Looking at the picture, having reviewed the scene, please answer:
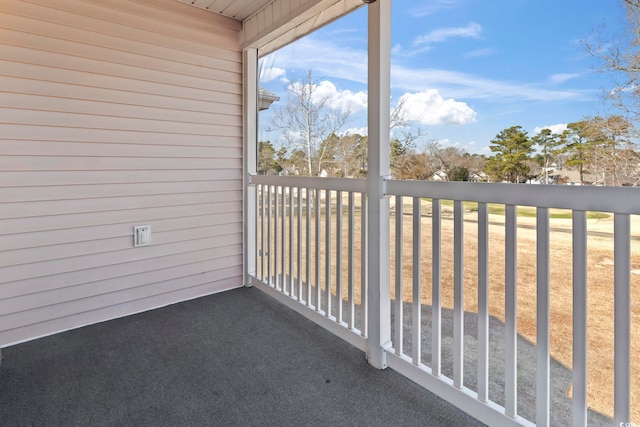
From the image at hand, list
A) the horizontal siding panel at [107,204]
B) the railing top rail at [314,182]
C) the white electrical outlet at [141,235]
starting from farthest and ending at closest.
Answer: the white electrical outlet at [141,235] → the horizontal siding panel at [107,204] → the railing top rail at [314,182]

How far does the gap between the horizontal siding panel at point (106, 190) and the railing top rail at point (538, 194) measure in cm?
176

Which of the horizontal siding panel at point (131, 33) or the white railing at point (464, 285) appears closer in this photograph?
the white railing at point (464, 285)

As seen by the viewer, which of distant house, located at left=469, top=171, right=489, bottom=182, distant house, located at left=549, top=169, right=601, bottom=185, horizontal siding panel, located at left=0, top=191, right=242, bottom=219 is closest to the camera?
distant house, located at left=549, top=169, right=601, bottom=185

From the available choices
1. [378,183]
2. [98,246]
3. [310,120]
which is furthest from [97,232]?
[378,183]

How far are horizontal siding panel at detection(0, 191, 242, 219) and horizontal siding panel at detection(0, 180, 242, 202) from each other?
3 cm

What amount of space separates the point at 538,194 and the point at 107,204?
249 centimetres

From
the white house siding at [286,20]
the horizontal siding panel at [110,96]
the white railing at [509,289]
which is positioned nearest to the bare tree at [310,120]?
the white house siding at [286,20]

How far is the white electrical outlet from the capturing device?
2.53 metres

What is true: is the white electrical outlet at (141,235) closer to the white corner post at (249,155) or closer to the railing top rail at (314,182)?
the white corner post at (249,155)

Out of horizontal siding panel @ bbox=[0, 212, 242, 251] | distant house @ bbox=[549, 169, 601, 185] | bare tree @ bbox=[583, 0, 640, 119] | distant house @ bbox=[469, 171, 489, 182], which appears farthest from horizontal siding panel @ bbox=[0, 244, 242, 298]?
bare tree @ bbox=[583, 0, 640, 119]

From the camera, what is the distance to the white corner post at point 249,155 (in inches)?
116

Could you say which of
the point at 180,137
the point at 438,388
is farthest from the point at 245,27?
the point at 438,388

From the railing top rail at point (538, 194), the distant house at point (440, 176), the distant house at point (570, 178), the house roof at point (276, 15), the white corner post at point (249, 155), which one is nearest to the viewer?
the railing top rail at point (538, 194)

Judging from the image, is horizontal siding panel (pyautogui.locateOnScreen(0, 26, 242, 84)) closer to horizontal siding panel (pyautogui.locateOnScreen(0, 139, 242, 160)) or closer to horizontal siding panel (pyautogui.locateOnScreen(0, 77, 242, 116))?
horizontal siding panel (pyautogui.locateOnScreen(0, 77, 242, 116))
